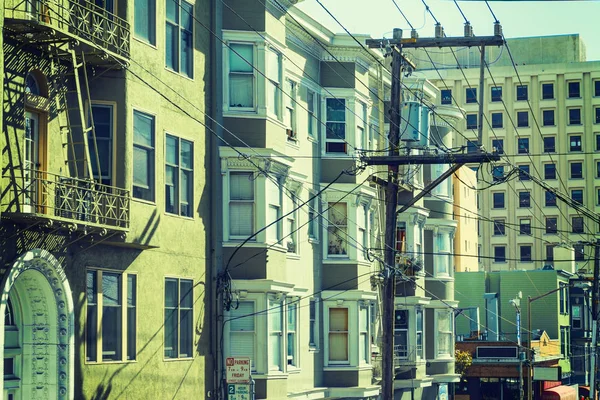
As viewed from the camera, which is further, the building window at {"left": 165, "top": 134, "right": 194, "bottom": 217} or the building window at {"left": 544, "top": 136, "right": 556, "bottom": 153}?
the building window at {"left": 544, "top": 136, "right": 556, "bottom": 153}

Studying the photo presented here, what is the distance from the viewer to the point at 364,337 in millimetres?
43469

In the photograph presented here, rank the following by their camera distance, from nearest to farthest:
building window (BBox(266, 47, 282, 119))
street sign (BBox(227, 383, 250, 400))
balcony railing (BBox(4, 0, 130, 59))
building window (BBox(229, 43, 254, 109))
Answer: balcony railing (BBox(4, 0, 130, 59)) < street sign (BBox(227, 383, 250, 400)) < building window (BBox(229, 43, 254, 109)) < building window (BBox(266, 47, 282, 119))

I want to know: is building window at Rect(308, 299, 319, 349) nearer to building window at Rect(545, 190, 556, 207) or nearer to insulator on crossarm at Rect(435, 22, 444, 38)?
insulator on crossarm at Rect(435, 22, 444, 38)

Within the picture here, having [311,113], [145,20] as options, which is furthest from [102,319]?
[311,113]

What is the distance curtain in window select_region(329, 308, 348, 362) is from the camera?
42562mm

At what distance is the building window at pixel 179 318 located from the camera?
30984mm

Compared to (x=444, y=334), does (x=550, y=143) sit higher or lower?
higher

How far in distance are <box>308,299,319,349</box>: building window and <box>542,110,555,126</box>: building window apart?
82.8 m

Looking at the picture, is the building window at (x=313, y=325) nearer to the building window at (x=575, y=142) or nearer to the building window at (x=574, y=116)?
the building window at (x=575, y=142)

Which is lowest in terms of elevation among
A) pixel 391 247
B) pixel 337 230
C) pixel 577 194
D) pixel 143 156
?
pixel 391 247

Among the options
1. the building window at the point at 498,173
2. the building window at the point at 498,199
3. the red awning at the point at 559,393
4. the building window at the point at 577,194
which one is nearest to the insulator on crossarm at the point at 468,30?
the building window at the point at 498,173

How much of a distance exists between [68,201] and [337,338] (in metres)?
18.9

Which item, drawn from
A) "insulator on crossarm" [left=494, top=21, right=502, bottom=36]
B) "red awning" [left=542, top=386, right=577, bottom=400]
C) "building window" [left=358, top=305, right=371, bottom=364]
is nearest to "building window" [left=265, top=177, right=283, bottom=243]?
"building window" [left=358, top=305, right=371, bottom=364]

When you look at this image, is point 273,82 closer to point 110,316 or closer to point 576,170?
point 110,316
